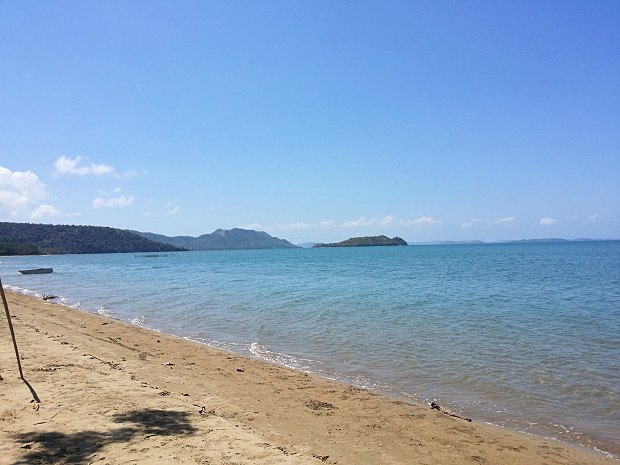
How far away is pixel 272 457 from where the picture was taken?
5520mm

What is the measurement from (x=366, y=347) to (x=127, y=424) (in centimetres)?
880

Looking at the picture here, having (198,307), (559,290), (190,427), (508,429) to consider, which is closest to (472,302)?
(559,290)

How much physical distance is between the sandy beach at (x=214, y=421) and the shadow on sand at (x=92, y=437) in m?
0.01

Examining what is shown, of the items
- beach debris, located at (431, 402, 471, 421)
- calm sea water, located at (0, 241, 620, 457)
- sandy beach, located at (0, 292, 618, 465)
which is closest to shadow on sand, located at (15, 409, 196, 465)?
sandy beach, located at (0, 292, 618, 465)

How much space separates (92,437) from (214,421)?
177 centimetres

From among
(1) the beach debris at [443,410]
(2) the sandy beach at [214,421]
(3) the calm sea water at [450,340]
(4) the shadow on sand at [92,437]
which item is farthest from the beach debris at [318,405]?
(4) the shadow on sand at [92,437]

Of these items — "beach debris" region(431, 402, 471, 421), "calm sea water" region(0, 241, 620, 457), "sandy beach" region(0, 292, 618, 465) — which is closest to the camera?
"sandy beach" region(0, 292, 618, 465)

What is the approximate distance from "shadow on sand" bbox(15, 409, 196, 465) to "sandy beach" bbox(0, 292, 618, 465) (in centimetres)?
1

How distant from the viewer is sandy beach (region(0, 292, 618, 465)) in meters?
5.56

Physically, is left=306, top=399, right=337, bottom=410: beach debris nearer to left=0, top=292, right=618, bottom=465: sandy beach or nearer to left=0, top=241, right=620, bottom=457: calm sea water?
left=0, top=292, right=618, bottom=465: sandy beach

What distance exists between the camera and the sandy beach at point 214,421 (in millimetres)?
5559

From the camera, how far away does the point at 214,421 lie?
6.73 meters

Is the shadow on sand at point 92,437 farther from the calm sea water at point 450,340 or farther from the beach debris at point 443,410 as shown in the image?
the calm sea water at point 450,340

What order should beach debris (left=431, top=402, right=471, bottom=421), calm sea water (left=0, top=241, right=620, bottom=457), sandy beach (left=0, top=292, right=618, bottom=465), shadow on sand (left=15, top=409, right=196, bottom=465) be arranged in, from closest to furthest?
1. shadow on sand (left=15, top=409, right=196, bottom=465)
2. sandy beach (left=0, top=292, right=618, bottom=465)
3. beach debris (left=431, top=402, right=471, bottom=421)
4. calm sea water (left=0, top=241, right=620, bottom=457)
